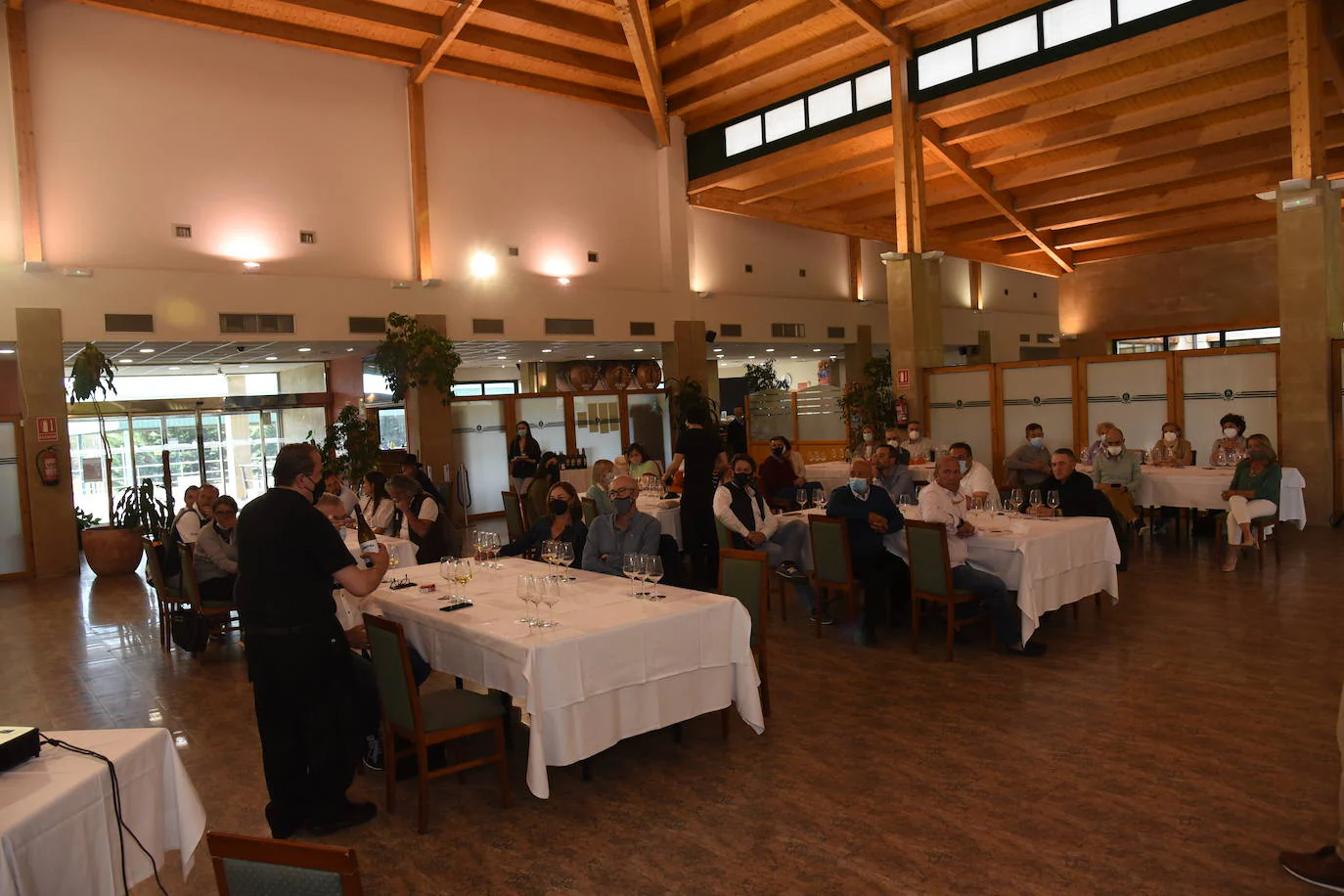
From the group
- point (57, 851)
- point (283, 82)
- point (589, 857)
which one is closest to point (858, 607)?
point (589, 857)

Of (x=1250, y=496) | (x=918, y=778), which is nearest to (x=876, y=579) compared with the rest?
(x=918, y=778)

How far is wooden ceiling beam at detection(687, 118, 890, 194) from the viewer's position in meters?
13.7

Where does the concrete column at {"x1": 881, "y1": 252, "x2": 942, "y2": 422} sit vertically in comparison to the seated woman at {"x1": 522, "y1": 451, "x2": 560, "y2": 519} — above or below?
above

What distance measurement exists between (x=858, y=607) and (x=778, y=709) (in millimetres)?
2530

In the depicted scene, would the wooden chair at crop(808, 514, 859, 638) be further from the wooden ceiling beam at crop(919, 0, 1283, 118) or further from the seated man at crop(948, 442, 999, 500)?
the wooden ceiling beam at crop(919, 0, 1283, 118)

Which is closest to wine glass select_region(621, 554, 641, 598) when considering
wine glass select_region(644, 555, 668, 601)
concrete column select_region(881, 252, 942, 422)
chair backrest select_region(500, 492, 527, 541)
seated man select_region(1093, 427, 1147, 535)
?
wine glass select_region(644, 555, 668, 601)

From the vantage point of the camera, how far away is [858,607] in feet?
24.6

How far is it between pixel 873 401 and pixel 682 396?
3.15 meters

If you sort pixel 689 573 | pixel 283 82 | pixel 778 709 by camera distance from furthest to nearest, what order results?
pixel 283 82 < pixel 689 573 < pixel 778 709

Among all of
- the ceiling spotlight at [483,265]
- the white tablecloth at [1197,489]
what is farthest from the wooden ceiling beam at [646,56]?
the white tablecloth at [1197,489]

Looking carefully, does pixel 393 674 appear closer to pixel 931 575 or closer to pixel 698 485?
pixel 931 575

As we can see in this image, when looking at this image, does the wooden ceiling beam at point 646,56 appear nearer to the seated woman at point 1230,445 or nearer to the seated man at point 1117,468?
the seated man at point 1117,468

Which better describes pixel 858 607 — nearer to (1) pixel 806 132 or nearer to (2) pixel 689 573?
(2) pixel 689 573

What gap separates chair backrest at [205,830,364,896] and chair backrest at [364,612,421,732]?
6.17 feet
